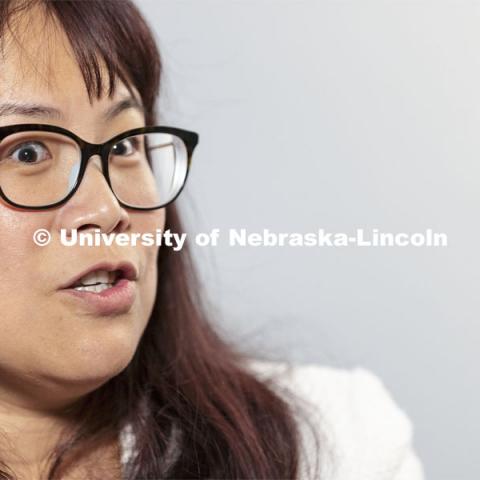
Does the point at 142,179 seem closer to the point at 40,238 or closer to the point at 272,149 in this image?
the point at 40,238

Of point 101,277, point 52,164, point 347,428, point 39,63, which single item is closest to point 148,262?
point 101,277

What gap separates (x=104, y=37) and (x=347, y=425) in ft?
2.62

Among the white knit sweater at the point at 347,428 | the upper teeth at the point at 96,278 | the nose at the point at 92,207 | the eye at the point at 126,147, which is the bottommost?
the white knit sweater at the point at 347,428

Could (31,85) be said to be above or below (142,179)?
above

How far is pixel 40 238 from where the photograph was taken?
1.33m

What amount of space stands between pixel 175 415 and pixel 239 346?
37cm

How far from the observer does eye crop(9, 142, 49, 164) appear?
1.33 meters

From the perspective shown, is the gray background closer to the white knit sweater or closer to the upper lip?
the white knit sweater

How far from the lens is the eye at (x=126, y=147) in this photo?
4.73 ft

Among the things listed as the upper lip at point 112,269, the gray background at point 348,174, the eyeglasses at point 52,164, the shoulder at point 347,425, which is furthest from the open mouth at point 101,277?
the gray background at point 348,174

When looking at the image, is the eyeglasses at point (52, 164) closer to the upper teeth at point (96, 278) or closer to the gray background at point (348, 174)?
the upper teeth at point (96, 278)

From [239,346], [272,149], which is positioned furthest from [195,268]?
[272,149]

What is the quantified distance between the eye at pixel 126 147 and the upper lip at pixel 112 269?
0.18 metres

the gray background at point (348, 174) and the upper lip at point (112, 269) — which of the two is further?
the gray background at point (348, 174)
